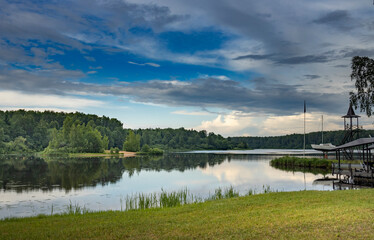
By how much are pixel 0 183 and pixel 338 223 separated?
98.4ft

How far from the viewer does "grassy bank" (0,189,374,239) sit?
879 centimetres

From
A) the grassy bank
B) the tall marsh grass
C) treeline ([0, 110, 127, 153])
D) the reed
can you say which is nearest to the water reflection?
the reed

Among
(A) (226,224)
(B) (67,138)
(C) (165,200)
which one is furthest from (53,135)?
(A) (226,224)

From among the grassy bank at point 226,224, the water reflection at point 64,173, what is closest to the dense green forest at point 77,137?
the water reflection at point 64,173

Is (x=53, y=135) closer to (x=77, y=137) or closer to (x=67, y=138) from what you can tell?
(x=67, y=138)

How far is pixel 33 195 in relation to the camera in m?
23.2

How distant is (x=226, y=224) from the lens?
9.91 metres

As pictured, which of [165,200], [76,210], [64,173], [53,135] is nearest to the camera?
[76,210]

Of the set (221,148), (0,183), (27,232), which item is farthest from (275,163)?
(221,148)

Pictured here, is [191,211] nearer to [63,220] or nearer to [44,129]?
[63,220]

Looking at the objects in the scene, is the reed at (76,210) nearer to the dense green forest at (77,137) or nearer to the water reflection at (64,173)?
the water reflection at (64,173)

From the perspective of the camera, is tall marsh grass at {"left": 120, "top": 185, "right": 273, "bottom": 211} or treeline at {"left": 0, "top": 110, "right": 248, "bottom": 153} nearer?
tall marsh grass at {"left": 120, "top": 185, "right": 273, "bottom": 211}

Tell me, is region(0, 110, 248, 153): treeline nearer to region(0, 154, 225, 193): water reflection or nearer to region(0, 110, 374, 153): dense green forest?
region(0, 110, 374, 153): dense green forest

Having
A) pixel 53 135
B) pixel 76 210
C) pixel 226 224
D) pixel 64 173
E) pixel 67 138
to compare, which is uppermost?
pixel 53 135
